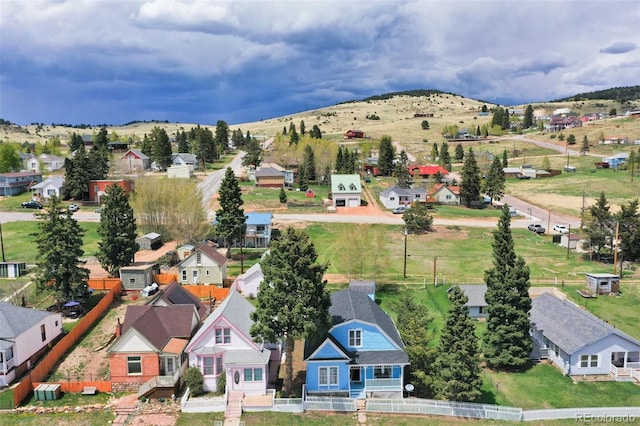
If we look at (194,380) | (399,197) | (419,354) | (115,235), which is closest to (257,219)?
(115,235)

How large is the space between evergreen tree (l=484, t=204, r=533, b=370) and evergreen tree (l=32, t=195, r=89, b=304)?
3561cm

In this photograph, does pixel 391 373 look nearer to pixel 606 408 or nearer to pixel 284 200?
pixel 606 408

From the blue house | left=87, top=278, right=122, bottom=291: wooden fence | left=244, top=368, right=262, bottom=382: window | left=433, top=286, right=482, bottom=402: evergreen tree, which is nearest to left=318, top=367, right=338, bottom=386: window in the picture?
the blue house

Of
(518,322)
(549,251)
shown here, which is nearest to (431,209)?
(549,251)

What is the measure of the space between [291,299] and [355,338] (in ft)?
17.3

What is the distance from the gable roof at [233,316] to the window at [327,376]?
16.9ft

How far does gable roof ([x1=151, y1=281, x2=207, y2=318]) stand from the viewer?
39.2 m

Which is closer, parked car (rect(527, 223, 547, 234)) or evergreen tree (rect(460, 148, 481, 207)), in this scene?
parked car (rect(527, 223, 547, 234))

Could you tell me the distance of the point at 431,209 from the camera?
3484 inches

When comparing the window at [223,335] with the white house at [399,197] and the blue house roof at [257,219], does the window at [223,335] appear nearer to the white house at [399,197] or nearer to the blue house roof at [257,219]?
the blue house roof at [257,219]

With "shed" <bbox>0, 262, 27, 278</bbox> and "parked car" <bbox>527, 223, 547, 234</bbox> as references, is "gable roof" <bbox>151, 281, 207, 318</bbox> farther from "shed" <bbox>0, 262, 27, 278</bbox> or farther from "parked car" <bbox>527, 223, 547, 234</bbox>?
"parked car" <bbox>527, 223, 547, 234</bbox>

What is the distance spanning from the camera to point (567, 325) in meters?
38.0

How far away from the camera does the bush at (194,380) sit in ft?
99.9

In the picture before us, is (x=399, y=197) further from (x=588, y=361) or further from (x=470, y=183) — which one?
(x=588, y=361)
